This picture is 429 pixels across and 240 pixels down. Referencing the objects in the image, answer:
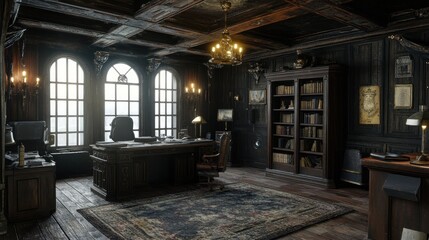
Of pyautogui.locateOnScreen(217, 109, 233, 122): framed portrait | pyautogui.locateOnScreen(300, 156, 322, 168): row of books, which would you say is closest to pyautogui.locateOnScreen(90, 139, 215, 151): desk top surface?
pyautogui.locateOnScreen(300, 156, 322, 168): row of books

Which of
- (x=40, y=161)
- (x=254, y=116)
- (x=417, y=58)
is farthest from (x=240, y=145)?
(x=40, y=161)

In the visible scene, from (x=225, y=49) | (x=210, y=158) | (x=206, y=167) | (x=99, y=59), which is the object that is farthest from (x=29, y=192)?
(x=99, y=59)

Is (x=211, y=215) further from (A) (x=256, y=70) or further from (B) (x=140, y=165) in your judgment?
(A) (x=256, y=70)

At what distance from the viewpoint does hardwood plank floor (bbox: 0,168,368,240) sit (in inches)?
159

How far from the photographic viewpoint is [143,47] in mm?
8766

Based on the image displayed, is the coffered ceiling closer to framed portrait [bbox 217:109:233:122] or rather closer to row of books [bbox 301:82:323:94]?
row of books [bbox 301:82:323:94]

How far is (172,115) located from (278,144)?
11.4 feet

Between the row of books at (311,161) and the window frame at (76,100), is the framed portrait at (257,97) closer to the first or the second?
the row of books at (311,161)

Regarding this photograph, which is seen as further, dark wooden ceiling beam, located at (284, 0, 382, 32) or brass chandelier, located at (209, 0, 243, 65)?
brass chandelier, located at (209, 0, 243, 65)

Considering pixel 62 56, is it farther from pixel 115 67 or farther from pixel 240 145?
pixel 240 145

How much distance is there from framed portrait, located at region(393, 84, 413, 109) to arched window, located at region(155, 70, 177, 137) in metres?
6.06

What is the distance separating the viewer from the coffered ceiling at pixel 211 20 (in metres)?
5.00

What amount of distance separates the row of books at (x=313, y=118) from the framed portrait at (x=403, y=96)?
5.02 feet

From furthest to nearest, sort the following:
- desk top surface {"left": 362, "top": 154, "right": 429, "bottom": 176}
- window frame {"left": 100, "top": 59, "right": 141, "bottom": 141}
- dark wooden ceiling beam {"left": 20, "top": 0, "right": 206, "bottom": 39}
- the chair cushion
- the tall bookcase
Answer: window frame {"left": 100, "top": 59, "right": 141, "bottom": 141}, the tall bookcase, the chair cushion, dark wooden ceiling beam {"left": 20, "top": 0, "right": 206, "bottom": 39}, desk top surface {"left": 362, "top": 154, "right": 429, "bottom": 176}
